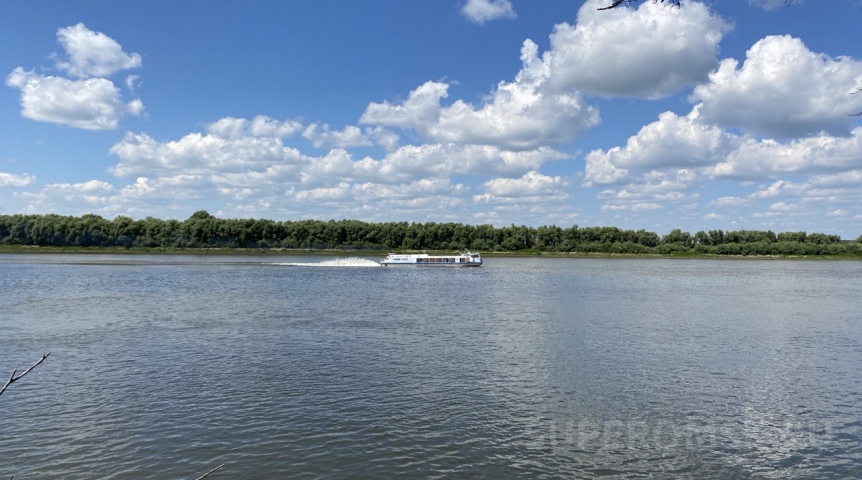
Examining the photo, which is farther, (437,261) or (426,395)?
(437,261)

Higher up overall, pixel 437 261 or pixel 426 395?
pixel 437 261

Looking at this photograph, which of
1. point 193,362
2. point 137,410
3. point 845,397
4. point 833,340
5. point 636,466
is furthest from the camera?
point 833,340

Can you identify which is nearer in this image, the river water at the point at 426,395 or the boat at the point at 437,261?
the river water at the point at 426,395

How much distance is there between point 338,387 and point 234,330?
1648 centimetres

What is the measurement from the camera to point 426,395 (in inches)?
883

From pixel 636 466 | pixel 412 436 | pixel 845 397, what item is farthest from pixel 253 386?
pixel 845 397

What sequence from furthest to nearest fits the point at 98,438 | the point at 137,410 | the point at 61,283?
the point at 61,283 < the point at 137,410 < the point at 98,438

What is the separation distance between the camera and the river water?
53.6 feet

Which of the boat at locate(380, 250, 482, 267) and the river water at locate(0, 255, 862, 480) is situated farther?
the boat at locate(380, 250, 482, 267)

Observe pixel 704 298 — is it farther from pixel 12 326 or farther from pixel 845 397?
pixel 12 326

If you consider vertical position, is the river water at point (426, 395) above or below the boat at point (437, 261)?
below

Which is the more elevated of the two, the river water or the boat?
the boat

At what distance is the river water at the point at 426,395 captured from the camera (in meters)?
16.3

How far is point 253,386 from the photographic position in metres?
23.3
